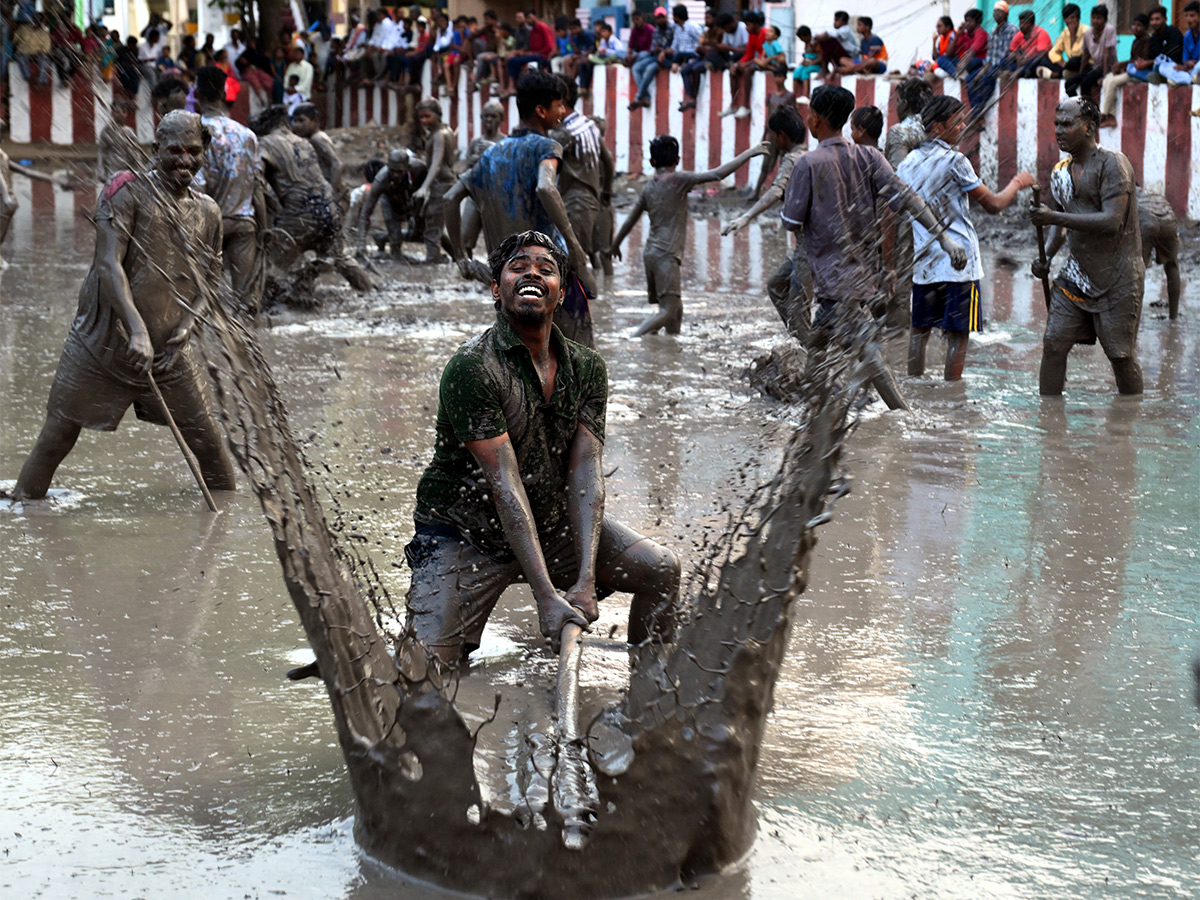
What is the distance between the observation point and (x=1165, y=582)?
5.14 meters

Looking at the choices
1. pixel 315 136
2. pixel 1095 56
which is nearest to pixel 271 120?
pixel 315 136

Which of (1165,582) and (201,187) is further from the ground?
(201,187)

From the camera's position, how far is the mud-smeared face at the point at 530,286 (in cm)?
389

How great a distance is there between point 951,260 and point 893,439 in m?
1.51

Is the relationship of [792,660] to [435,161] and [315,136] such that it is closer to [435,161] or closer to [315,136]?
[315,136]

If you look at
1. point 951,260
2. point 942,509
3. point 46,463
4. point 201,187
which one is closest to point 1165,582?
point 942,509

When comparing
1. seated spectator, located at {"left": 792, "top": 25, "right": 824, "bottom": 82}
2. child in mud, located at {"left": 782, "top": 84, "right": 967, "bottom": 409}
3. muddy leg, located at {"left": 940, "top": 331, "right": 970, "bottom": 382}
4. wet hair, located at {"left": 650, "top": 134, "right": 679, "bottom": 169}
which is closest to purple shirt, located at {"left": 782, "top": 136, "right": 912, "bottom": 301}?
child in mud, located at {"left": 782, "top": 84, "right": 967, "bottom": 409}

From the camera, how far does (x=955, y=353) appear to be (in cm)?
876

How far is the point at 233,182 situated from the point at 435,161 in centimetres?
499

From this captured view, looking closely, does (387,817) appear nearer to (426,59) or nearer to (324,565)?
(324,565)

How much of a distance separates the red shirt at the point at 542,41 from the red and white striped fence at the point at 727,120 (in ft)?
3.53

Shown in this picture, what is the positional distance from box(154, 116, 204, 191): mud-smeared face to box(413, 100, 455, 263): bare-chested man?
7.90 meters

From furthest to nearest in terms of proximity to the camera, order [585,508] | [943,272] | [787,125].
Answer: [787,125] → [943,272] → [585,508]

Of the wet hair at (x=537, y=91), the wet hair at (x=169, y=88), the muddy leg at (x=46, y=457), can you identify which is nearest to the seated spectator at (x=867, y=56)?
the wet hair at (x=169, y=88)
